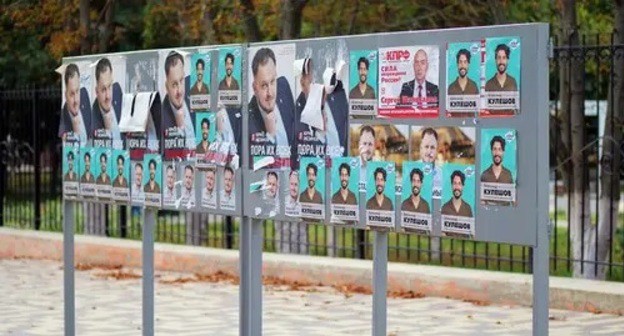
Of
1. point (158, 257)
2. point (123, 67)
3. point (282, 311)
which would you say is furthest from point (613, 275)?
point (123, 67)

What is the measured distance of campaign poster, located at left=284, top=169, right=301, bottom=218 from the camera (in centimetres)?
714

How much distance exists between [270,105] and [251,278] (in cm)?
94

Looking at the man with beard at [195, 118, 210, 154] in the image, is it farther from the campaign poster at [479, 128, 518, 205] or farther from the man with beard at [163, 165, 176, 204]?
the campaign poster at [479, 128, 518, 205]

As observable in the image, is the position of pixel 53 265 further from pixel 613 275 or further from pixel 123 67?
pixel 123 67

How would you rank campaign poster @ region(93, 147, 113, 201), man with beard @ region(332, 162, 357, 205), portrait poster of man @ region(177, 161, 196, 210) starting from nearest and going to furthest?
man with beard @ region(332, 162, 357, 205), portrait poster of man @ region(177, 161, 196, 210), campaign poster @ region(93, 147, 113, 201)

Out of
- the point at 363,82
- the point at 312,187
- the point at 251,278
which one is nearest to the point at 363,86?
the point at 363,82

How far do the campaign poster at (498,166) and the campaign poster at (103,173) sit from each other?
3.22 meters

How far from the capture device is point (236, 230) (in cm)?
1892

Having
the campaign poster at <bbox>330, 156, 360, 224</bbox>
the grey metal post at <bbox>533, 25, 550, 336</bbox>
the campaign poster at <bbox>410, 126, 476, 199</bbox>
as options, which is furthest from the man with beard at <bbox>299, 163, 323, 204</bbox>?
the grey metal post at <bbox>533, 25, 550, 336</bbox>

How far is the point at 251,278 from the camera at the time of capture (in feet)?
24.7

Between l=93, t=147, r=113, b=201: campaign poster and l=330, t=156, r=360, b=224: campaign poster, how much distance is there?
2.23 meters

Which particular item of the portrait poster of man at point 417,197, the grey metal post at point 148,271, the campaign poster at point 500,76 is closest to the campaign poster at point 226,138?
the grey metal post at point 148,271

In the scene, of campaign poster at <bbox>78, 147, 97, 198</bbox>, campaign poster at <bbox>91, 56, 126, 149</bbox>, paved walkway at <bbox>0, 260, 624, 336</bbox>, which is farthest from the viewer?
paved walkway at <bbox>0, 260, 624, 336</bbox>

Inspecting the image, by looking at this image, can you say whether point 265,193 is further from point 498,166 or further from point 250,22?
point 250,22
